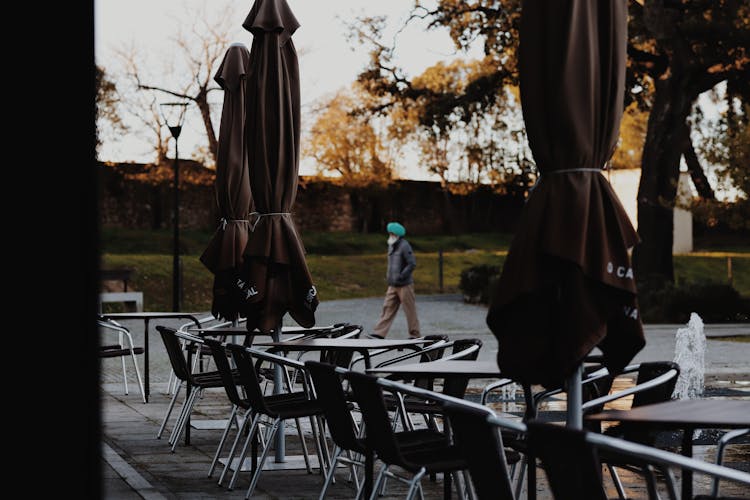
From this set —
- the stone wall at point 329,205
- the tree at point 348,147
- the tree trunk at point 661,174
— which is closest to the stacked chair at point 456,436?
the tree trunk at point 661,174

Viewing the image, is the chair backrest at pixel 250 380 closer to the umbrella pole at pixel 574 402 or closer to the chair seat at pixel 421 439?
the chair seat at pixel 421 439

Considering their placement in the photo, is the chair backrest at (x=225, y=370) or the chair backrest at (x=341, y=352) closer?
the chair backrest at (x=225, y=370)

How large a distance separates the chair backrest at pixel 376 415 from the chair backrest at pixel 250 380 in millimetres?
1683

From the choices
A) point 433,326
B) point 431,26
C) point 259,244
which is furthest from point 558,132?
point 431,26

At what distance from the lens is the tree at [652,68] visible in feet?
87.3

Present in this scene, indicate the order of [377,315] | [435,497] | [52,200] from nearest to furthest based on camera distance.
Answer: [52,200] < [435,497] < [377,315]

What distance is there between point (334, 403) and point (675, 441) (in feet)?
14.3

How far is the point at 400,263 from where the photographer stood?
61.9 feet

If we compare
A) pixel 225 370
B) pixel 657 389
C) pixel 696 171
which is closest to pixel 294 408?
pixel 225 370

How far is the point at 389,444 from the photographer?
4.86 metres

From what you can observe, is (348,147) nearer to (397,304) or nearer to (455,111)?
(455,111)

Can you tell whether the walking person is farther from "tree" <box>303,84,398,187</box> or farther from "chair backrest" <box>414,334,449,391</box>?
"tree" <box>303,84,398,187</box>

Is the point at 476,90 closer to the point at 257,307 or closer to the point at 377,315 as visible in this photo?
the point at 377,315

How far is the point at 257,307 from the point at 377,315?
2059 centimetres
